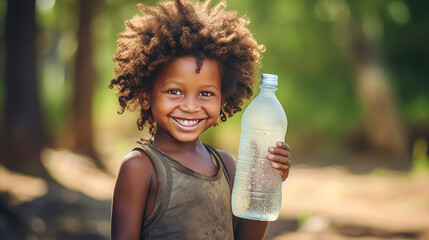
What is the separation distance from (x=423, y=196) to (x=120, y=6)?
944 cm

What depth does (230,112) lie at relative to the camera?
3.05 metres

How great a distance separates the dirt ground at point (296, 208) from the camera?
6.72 meters

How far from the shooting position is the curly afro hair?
2.61 meters

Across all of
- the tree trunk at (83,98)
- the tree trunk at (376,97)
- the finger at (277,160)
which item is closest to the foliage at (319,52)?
the tree trunk at (376,97)

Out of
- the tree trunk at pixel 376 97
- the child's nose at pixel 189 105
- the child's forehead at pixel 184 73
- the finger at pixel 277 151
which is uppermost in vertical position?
the tree trunk at pixel 376 97

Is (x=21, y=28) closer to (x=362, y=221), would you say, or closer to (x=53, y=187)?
(x=53, y=187)

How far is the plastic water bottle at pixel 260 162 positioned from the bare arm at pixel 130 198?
54 centimetres

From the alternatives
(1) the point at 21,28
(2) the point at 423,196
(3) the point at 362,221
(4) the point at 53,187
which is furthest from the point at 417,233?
(1) the point at 21,28

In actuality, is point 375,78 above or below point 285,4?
below

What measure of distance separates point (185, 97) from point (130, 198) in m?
0.55

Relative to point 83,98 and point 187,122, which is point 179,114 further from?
point 83,98

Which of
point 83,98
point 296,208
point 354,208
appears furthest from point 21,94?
point 354,208

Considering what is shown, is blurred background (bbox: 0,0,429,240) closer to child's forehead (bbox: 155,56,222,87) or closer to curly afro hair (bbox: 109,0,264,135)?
curly afro hair (bbox: 109,0,264,135)

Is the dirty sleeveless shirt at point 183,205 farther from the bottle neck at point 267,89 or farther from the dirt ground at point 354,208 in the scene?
the dirt ground at point 354,208
